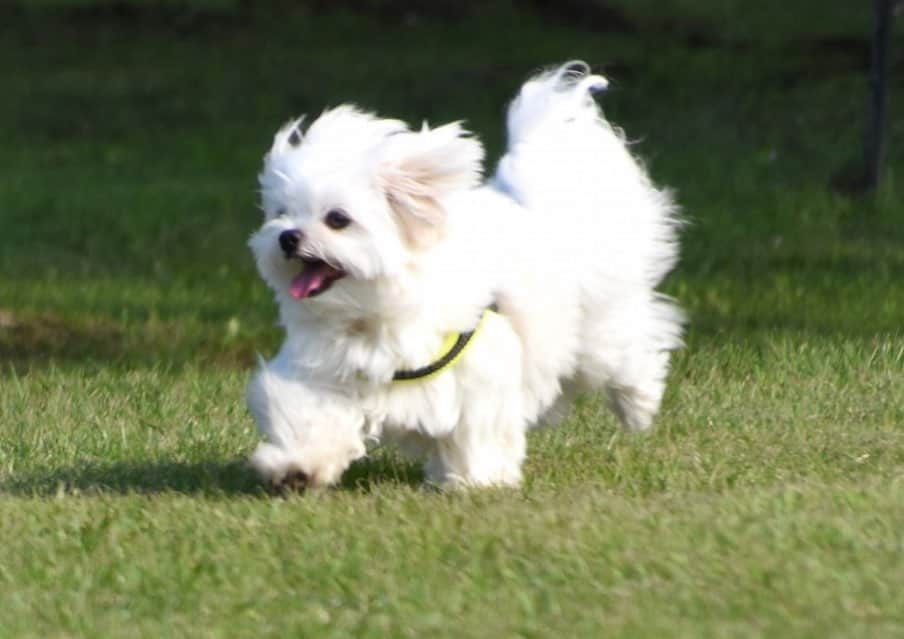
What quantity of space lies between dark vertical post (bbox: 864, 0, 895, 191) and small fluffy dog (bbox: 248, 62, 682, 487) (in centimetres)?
655

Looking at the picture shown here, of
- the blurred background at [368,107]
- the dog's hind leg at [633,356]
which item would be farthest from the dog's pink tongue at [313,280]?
the blurred background at [368,107]

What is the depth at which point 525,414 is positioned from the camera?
6734 millimetres

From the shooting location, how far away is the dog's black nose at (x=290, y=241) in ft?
19.8

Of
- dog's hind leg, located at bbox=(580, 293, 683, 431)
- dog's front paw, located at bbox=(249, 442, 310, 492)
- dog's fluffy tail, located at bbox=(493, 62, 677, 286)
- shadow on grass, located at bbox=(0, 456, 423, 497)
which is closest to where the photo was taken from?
dog's front paw, located at bbox=(249, 442, 310, 492)

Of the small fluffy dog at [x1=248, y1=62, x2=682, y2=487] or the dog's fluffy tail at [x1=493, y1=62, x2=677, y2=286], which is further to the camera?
the dog's fluffy tail at [x1=493, y1=62, x2=677, y2=286]

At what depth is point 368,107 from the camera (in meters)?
18.7

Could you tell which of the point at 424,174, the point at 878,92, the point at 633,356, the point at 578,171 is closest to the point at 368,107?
the point at 878,92

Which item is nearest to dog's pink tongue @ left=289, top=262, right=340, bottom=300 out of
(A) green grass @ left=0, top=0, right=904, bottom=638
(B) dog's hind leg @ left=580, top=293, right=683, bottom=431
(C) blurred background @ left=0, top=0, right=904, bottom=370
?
(A) green grass @ left=0, top=0, right=904, bottom=638

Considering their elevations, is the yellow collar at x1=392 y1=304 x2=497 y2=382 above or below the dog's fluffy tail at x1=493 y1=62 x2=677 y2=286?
below

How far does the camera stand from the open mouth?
6117 mm

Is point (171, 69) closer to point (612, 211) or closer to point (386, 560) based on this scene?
point (612, 211)

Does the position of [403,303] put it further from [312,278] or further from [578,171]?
[578,171]

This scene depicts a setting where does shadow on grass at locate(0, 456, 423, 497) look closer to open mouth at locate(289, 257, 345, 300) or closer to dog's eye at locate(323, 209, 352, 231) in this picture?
open mouth at locate(289, 257, 345, 300)

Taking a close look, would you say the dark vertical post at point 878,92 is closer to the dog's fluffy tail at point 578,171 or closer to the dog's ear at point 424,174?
the dog's fluffy tail at point 578,171
